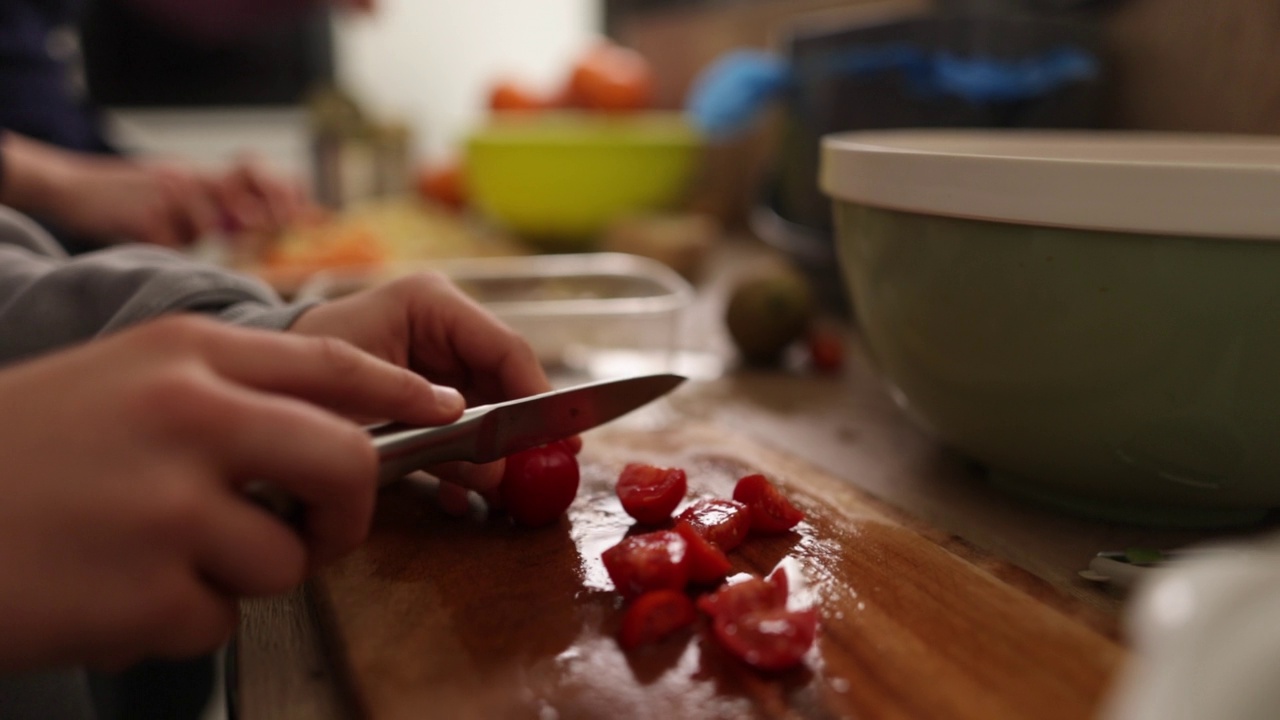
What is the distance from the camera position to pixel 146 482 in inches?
13.5

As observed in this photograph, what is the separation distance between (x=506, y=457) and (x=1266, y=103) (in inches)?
36.0

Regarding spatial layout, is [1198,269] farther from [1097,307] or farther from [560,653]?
[560,653]

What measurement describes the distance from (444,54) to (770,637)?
4.07 m

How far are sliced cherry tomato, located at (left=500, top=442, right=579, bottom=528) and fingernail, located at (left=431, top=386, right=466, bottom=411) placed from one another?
0.09 m

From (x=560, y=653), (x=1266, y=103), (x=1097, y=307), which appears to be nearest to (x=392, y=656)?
(x=560, y=653)

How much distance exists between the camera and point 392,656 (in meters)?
0.44

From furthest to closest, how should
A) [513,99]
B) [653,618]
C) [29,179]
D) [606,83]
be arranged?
[513,99]
[606,83]
[29,179]
[653,618]

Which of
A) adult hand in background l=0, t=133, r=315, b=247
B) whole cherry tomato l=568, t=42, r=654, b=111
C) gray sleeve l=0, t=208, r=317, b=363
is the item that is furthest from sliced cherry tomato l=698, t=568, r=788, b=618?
whole cherry tomato l=568, t=42, r=654, b=111

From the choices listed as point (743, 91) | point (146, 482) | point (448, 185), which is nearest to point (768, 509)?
point (146, 482)

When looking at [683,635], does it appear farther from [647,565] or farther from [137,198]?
[137,198]

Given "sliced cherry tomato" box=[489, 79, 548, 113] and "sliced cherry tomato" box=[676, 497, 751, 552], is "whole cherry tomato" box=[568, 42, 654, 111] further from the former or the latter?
"sliced cherry tomato" box=[676, 497, 751, 552]

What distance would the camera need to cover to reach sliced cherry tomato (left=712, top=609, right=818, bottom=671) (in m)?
0.42

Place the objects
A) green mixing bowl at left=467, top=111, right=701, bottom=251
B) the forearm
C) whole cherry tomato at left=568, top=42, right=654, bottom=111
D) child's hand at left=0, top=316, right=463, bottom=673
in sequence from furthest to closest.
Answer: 1. whole cherry tomato at left=568, top=42, right=654, bottom=111
2. green mixing bowl at left=467, top=111, right=701, bottom=251
3. the forearm
4. child's hand at left=0, top=316, right=463, bottom=673

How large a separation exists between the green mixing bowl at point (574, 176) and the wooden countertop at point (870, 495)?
0.81 meters
